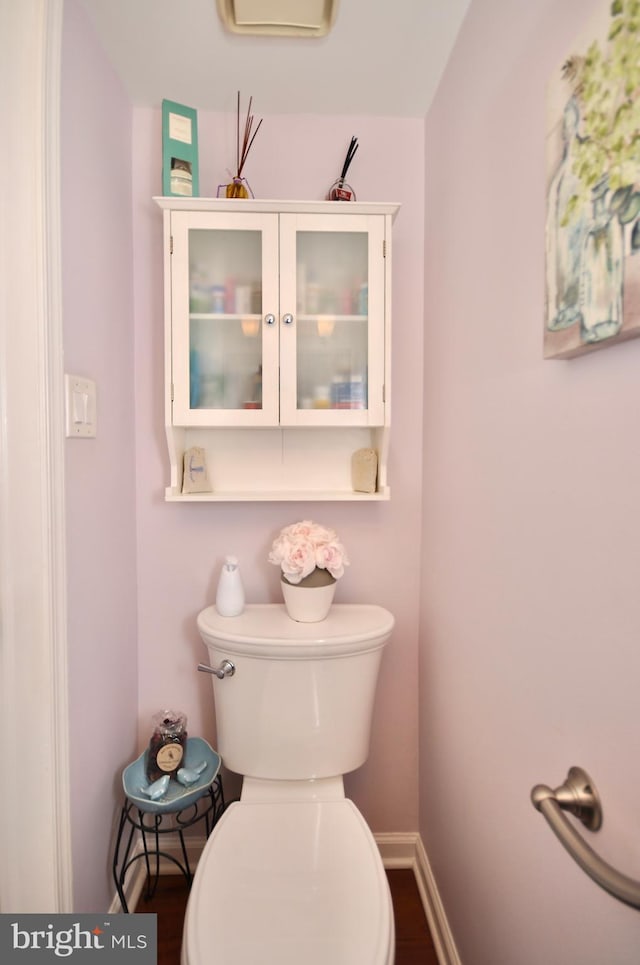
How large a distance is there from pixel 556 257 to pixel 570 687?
616 mm

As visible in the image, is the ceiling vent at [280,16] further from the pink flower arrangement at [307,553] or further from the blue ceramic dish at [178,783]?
the blue ceramic dish at [178,783]

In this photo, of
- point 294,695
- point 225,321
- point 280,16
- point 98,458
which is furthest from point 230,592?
point 280,16

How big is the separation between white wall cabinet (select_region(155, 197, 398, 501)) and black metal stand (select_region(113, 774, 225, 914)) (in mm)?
815

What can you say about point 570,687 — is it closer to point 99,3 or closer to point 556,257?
point 556,257

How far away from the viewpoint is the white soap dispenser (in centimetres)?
137

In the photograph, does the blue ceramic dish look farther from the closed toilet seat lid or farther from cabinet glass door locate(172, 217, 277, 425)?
cabinet glass door locate(172, 217, 277, 425)

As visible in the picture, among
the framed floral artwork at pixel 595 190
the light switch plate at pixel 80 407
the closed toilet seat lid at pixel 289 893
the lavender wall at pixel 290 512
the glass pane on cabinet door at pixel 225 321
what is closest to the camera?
the framed floral artwork at pixel 595 190

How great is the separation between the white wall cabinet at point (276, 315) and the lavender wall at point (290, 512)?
0.60 ft

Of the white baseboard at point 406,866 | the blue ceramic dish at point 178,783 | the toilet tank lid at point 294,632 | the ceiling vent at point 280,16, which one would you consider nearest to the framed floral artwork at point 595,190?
the ceiling vent at point 280,16

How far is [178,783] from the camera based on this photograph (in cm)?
130

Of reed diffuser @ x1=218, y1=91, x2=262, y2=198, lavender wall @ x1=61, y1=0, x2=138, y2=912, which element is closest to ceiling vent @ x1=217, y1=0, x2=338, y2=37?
reed diffuser @ x1=218, y1=91, x2=262, y2=198

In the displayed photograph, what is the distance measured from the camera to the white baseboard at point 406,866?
1263 millimetres

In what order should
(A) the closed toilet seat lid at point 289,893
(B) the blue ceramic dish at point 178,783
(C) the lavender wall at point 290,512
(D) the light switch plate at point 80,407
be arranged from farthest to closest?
(C) the lavender wall at point 290,512, (B) the blue ceramic dish at point 178,783, (D) the light switch plate at point 80,407, (A) the closed toilet seat lid at point 289,893

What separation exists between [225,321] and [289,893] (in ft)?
4.18
